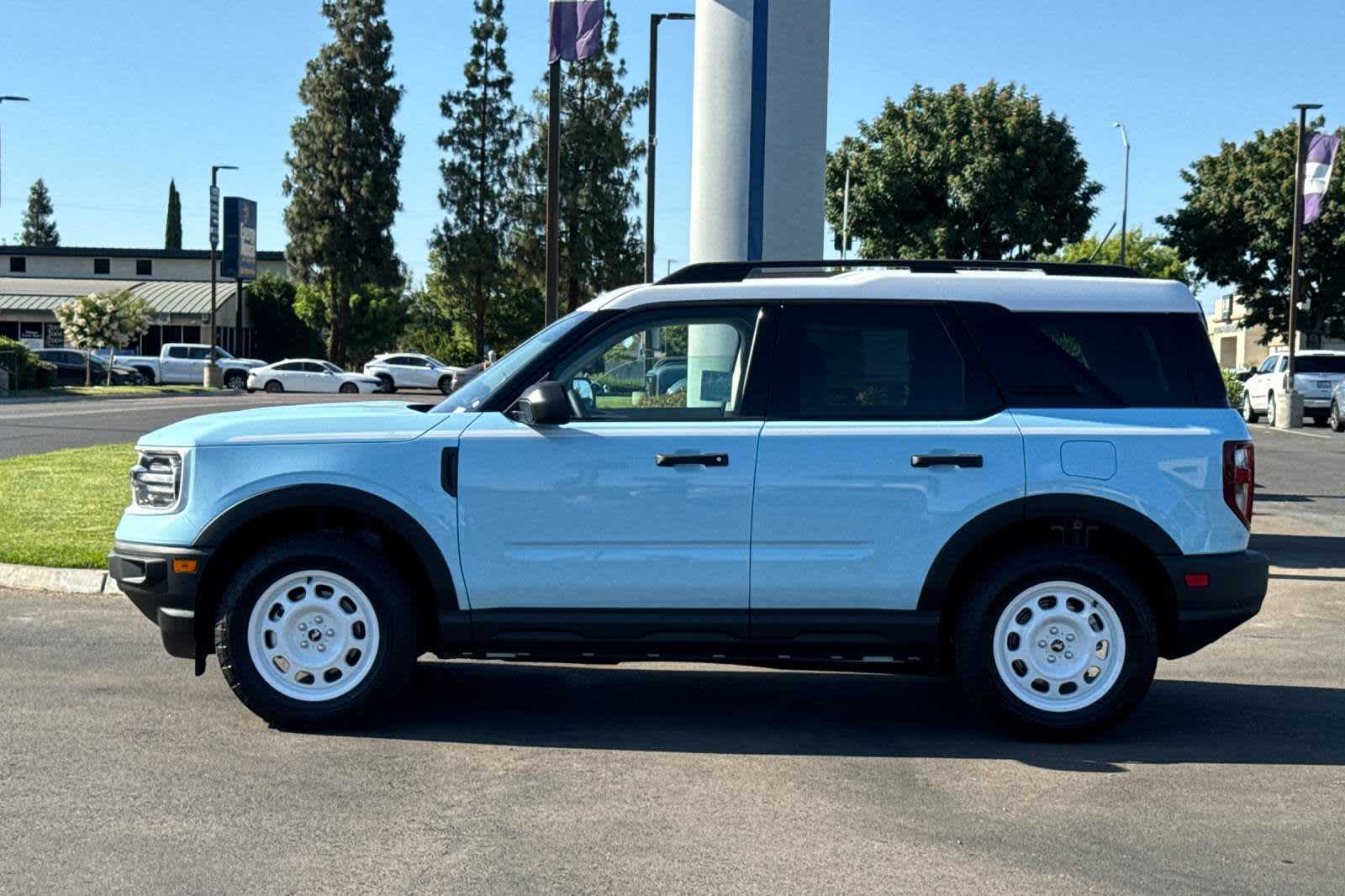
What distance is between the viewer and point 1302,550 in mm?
12672

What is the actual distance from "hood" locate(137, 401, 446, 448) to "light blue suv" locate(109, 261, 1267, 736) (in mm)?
16

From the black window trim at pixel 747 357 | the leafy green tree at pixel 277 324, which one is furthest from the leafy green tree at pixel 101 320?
the black window trim at pixel 747 357

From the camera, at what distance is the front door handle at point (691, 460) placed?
237 inches

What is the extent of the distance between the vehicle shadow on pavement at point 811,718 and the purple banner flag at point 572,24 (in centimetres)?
816

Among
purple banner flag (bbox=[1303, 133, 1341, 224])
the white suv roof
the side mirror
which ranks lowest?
the side mirror

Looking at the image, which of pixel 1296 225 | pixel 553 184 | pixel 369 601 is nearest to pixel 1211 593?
pixel 369 601

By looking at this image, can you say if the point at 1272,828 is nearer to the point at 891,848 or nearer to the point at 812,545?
the point at 891,848

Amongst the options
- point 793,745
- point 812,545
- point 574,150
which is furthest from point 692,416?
point 574,150

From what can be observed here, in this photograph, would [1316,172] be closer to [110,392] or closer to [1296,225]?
[1296,225]

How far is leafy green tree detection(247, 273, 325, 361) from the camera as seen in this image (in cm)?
7694

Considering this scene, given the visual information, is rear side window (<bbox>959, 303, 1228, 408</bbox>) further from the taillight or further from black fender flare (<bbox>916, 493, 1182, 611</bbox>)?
black fender flare (<bbox>916, 493, 1182, 611</bbox>)

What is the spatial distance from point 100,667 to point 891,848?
4.51 meters

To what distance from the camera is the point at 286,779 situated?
17.9 ft

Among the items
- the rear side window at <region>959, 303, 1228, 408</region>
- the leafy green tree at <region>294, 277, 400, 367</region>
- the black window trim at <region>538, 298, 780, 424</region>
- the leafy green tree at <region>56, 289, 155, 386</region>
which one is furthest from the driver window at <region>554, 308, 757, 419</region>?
the leafy green tree at <region>294, 277, 400, 367</region>
